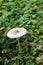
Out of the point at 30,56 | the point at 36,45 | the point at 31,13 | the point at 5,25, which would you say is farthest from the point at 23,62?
the point at 31,13

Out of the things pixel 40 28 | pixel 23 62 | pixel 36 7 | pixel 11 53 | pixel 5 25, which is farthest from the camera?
pixel 36 7

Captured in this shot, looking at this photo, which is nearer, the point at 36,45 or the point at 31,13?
the point at 36,45

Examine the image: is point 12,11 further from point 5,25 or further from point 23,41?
point 23,41

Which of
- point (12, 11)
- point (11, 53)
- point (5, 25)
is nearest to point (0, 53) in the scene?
point (11, 53)

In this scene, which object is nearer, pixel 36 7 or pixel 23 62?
pixel 23 62

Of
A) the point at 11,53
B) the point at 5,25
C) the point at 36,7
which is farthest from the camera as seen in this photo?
the point at 36,7

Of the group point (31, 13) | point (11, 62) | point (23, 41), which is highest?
point (31, 13)

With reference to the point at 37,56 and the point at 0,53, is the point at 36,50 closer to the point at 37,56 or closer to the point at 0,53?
the point at 37,56

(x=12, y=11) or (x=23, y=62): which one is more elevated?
(x=12, y=11)

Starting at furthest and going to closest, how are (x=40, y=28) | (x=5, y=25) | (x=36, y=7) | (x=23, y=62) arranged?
(x=36, y=7) < (x=5, y=25) < (x=40, y=28) < (x=23, y=62)
